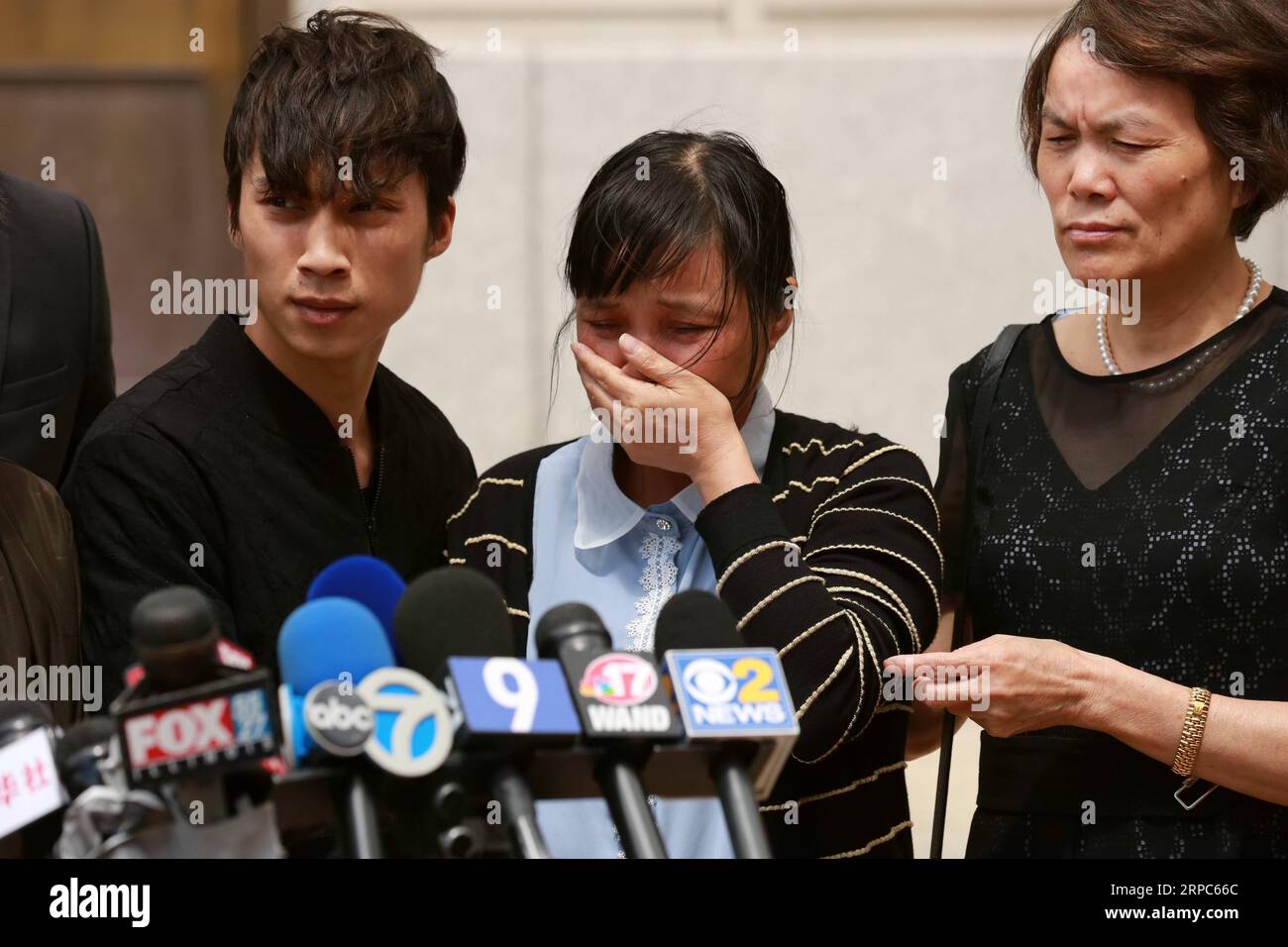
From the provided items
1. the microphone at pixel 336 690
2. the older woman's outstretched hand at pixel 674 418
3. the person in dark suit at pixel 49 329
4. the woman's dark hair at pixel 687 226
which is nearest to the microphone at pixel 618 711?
the microphone at pixel 336 690

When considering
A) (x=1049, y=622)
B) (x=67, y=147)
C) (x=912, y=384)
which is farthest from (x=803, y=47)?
(x=1049, y=622)

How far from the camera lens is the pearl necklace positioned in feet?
5.58

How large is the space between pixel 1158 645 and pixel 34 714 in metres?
1.10

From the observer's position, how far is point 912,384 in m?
3.44

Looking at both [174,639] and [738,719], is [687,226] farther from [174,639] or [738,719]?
[174,639]

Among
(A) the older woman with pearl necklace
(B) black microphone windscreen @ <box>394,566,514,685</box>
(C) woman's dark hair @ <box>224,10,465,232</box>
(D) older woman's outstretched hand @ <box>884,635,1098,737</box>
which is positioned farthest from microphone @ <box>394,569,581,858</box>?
(C) woman's dark hair @ <box>224,10,465,232</box>

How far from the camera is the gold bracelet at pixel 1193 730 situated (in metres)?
1.53

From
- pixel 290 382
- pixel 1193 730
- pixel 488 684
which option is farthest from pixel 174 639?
pixel 1193 730

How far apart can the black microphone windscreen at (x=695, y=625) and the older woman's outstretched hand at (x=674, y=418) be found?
327mm

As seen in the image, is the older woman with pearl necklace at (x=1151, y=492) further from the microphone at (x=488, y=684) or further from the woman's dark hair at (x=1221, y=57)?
the microphone at (x=488, y=684)

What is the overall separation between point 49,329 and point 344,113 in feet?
1.68

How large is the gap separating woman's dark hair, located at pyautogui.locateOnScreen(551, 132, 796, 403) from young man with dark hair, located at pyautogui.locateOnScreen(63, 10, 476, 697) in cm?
28

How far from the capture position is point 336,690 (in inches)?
38.0
